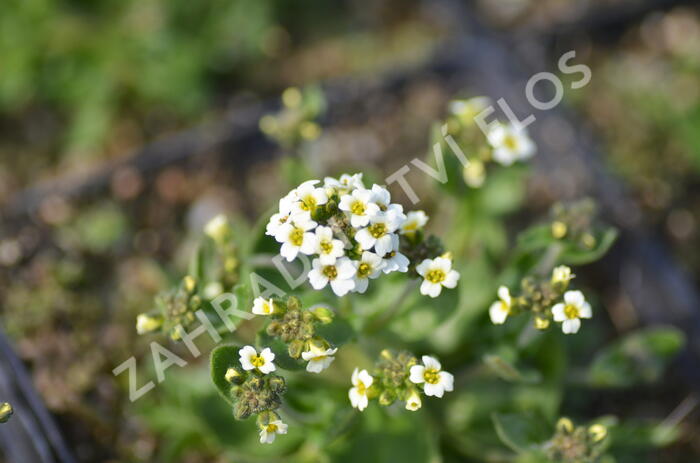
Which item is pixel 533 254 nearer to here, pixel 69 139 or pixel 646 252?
pixel 646 252

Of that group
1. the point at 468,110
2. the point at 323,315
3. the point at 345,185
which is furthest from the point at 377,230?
the point at 468,110

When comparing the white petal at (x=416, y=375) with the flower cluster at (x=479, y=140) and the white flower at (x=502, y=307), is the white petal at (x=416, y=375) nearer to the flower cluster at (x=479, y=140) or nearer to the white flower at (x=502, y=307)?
the white flower at (x=502, y=307)

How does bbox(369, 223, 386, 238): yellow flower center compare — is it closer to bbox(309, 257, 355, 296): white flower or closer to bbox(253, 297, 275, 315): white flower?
bbox(309, 257, 355, 296): white flower

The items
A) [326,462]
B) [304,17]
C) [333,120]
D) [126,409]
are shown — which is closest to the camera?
[326,462]

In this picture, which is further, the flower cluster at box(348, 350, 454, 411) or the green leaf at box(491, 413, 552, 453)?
the green leaf at box(491, 413, 552, 453)

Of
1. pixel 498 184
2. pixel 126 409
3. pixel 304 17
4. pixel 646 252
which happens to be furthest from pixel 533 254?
pixel 304 17

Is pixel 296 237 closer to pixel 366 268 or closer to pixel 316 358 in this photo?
pixel 366 268

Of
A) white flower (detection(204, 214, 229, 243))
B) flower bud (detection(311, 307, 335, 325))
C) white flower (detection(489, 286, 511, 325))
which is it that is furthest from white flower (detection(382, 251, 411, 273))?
white flower (detection(204, 214, 229, 243))
